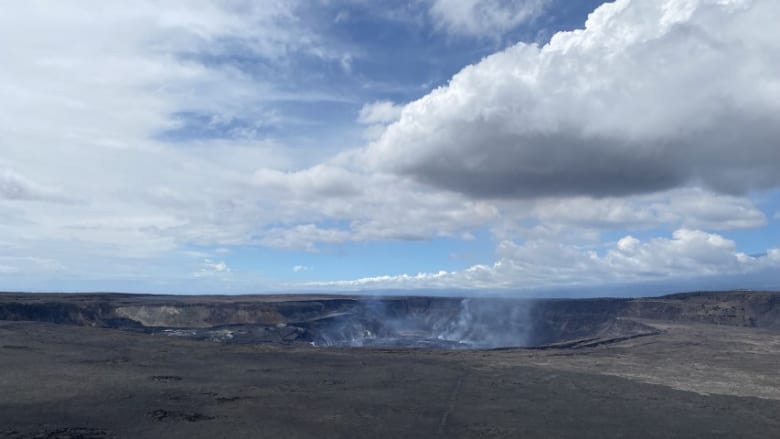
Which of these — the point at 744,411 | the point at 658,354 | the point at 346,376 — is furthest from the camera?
the point at 658,354

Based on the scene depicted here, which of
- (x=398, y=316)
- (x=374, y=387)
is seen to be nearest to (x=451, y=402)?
(x=374, y=387)

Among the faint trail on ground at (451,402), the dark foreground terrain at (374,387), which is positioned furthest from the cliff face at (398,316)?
the faint trail on ground at (451,402)

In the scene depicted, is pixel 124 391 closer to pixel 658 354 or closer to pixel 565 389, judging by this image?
pixel 565 389

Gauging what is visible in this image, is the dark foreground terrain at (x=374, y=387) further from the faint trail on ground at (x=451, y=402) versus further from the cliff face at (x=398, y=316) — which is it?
the cliff face at (x=398, y=316)

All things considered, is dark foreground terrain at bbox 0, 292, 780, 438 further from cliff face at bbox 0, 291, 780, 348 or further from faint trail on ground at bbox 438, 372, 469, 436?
cliff face at bbox 0, 291, 780, 348

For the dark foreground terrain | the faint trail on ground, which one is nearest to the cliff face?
the dark foreground terrain

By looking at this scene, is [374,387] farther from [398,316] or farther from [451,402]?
[398,316]

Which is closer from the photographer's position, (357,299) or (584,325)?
(584,325)

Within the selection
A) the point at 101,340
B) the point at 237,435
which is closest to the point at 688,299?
the point at 101,340
